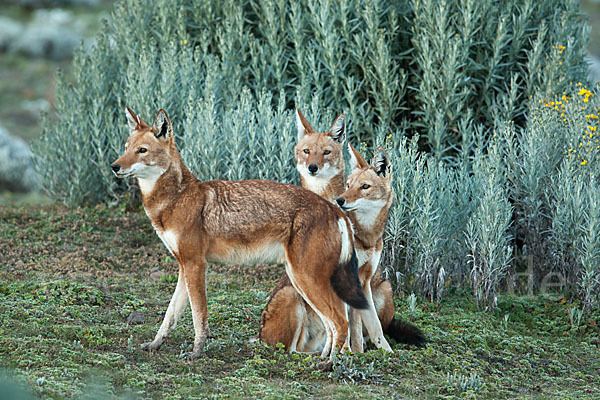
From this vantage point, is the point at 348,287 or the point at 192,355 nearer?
the point at 348,287

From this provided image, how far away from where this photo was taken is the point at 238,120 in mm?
9195

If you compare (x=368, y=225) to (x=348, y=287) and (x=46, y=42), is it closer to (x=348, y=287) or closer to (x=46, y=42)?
(x=348, y=287)

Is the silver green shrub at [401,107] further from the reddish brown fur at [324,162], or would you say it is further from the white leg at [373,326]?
the white leg at [373,326]

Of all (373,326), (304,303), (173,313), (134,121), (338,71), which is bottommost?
(173,313)

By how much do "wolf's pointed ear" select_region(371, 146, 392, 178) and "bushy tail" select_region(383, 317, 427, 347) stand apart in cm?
142

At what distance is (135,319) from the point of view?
6.85m

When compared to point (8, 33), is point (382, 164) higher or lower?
lower

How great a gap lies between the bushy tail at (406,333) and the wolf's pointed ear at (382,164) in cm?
142

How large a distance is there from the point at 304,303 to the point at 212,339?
93 cm

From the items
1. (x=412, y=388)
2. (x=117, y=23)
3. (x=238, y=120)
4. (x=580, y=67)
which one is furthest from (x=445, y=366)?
(x=117, y=23)

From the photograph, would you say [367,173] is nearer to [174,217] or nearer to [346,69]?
[174,217]

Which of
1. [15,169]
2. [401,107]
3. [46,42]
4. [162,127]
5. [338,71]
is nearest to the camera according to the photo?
[162,127]

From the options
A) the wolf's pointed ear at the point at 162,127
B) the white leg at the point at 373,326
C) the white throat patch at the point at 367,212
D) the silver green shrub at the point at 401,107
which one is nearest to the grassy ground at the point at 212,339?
the white leg at the point at 373,326

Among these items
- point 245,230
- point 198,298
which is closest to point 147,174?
point 245,230
